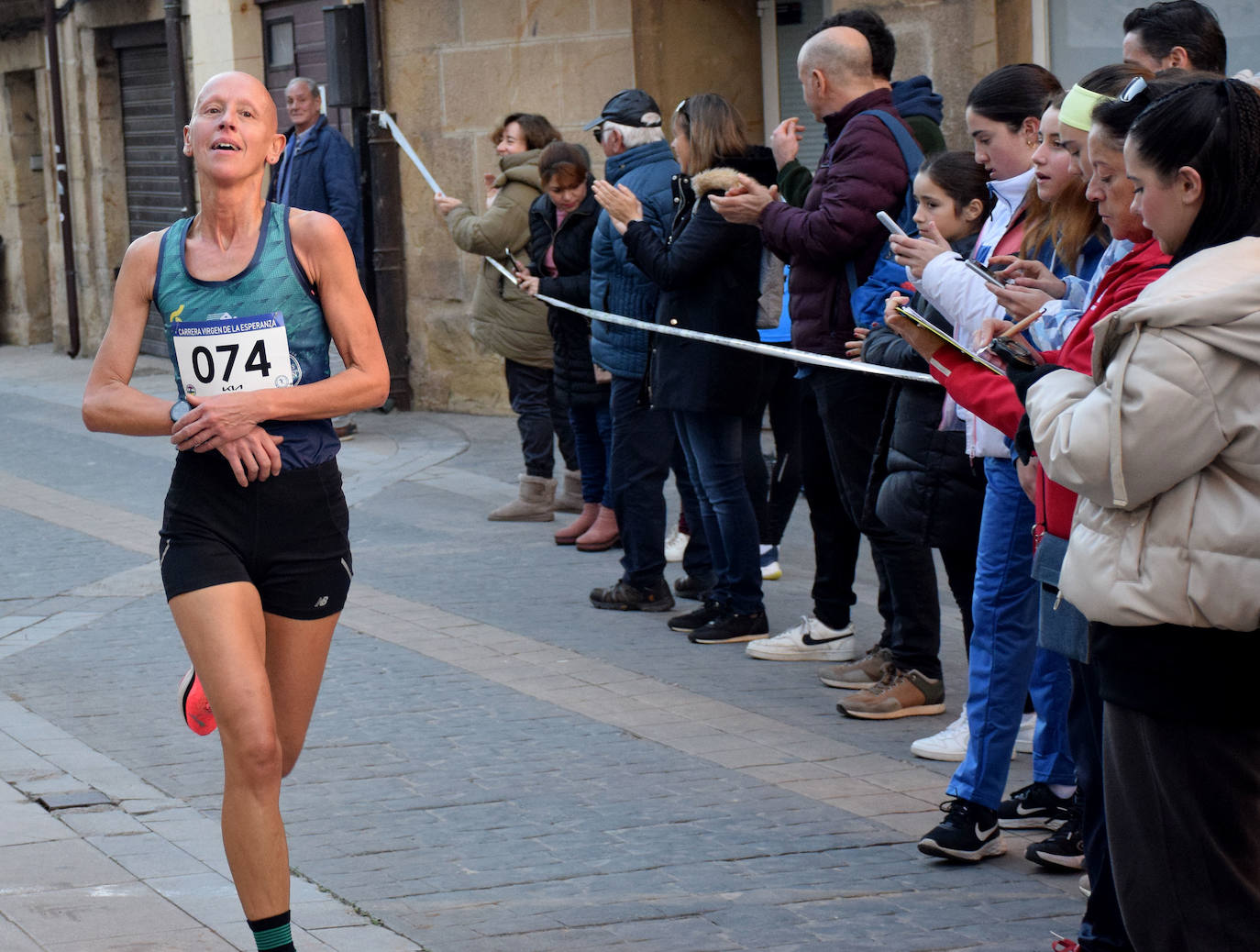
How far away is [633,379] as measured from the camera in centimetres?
774

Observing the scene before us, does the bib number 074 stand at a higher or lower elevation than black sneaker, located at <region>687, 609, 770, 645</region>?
higher

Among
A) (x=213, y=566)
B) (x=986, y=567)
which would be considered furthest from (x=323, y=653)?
(x=986, y=567)

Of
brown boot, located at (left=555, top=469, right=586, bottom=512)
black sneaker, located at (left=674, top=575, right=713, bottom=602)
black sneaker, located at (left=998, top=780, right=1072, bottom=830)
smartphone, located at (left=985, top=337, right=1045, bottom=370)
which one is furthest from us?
brown boot, located at (left=555, top=469, right=586, bottom=512)

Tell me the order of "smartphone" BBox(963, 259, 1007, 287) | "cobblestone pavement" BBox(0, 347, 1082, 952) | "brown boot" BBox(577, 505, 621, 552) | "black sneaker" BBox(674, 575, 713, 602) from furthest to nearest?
"brown boot" BBox(577, 505, 621, 552) → "black sneaker" BBox(674, 575, 713, 602) → "smartphone" BBox(963, 259, 1007, 287) → "cobblestone pavement" BBox(0, 347, 1082, 952)

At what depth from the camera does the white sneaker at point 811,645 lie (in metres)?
6.95

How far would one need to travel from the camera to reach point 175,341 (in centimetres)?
414

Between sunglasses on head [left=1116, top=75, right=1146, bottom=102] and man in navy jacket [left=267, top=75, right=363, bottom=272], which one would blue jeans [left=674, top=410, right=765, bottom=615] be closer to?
sunglasses on head [left=1116, top=75, right=1146, bottom=102]

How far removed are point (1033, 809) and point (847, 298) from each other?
6.95 feet

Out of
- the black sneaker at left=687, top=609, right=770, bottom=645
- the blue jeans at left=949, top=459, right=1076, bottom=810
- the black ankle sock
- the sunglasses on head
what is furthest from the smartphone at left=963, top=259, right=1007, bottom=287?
the black sneaker at left=687, top=609, right=770, bottom=645

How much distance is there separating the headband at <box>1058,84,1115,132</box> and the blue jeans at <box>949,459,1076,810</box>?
0.92 metres

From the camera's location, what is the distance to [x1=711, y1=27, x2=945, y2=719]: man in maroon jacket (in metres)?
6.13

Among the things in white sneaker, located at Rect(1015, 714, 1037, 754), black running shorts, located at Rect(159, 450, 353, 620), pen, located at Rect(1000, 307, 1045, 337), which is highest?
pen, located at Rect(1000, 307, 1045, 337)

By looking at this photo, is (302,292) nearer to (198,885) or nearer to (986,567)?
(198,885)

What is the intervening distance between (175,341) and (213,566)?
0.55m
